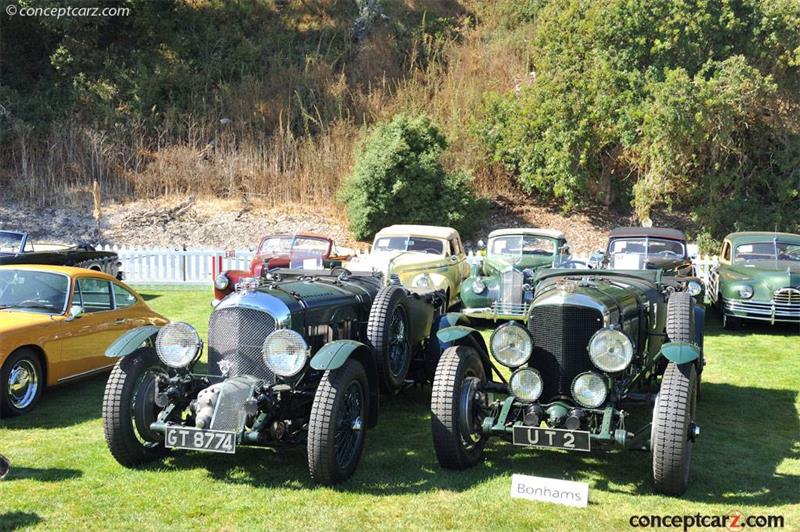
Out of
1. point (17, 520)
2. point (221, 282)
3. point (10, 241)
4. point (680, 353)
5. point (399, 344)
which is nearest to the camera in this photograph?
point (17, 520)

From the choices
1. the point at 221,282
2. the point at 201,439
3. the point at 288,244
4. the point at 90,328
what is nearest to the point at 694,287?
the point at 201,439

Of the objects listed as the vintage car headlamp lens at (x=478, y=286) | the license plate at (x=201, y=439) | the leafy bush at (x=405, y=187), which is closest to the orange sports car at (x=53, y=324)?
the license plate at (x=201, y=439)

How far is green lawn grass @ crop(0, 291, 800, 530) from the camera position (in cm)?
503

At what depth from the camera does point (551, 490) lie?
530 centimetres

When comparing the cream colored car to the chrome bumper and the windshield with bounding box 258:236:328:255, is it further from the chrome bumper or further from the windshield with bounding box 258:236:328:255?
the chrome bumper

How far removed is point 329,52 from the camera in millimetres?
30141

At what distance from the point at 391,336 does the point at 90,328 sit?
11.0 ft

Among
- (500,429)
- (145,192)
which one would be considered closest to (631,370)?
(500,429)

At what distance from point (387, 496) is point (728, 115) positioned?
55.2 feet

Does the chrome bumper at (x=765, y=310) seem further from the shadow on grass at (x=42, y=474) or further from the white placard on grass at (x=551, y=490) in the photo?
the shadow on grass at (x=42, y=474)

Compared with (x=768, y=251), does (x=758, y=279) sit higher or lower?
lower

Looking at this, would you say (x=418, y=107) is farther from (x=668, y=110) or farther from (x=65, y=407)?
(x=65, y=407)

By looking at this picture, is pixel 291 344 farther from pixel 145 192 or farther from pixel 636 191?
pixel 145 192

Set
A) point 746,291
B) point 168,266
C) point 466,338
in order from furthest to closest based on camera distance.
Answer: point 168,266 → point 746,291 → point 466,338
